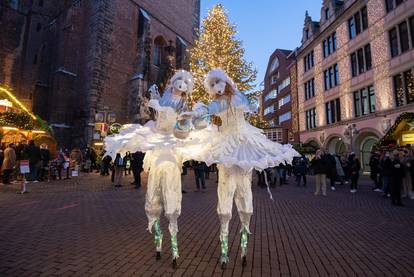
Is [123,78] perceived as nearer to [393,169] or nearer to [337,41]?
[337,41]

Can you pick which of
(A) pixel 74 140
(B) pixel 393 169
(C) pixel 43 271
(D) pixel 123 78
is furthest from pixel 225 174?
(D) pixel 123 78

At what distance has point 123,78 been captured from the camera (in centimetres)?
2697

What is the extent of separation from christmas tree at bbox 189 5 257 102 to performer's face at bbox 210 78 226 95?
53.5 feet

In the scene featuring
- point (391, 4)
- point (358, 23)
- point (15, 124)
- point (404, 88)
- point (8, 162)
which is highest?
point (358, 23)

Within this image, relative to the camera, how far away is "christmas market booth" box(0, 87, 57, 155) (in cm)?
1484

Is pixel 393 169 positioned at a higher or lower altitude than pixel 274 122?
lower

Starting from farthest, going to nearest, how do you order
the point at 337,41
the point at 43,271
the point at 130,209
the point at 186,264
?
the point at 337,41
the point at 130,209
the point at 186,264
the point at 43,271

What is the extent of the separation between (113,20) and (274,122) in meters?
30.6

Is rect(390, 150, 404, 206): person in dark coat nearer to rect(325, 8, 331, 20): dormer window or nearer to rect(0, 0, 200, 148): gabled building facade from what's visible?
rect(0, 0, 200, 148): gabled building facade

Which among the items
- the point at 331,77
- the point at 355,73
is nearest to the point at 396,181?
the point at 355,73

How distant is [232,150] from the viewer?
324 cm

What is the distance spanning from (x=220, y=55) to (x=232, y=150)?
17.9 metres

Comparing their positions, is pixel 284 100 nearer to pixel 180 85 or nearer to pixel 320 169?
pixel 320 169

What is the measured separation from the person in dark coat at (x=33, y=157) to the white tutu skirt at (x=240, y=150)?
1164 cm
